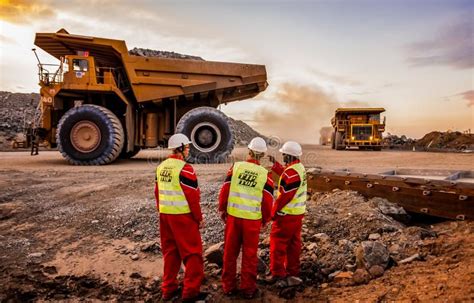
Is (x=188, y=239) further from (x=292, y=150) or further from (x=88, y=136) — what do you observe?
(x=88, y=136)

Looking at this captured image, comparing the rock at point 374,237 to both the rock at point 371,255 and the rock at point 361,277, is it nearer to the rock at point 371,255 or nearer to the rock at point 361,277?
the rock at point 371,255

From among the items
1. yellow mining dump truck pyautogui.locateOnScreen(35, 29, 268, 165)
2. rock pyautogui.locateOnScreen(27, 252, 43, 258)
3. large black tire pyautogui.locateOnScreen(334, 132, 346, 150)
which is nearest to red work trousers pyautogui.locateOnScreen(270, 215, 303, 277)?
rock pyautogui.locateOnScreen(27, 252, 43, 258)

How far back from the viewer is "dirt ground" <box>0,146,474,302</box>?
3408 millimetres

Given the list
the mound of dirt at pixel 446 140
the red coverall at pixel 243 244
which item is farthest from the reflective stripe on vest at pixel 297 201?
the mound of dirt at pixel 446 140

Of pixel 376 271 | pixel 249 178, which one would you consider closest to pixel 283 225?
pixel 249 178

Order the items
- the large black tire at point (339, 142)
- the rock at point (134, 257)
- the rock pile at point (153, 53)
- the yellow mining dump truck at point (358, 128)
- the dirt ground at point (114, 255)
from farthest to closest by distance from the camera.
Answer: the large black tire at point (339, 142) → the yellow mining dump truck at point (358, 128) → the rock pile at point (153, 53) → the rock at point (134, 257) → the dirt ground at point (114, 255)

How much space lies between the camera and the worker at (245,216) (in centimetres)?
359

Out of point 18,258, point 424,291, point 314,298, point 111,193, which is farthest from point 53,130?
point 424,291

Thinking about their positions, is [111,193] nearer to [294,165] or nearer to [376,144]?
[294,165]

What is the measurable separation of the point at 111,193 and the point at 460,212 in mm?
5792

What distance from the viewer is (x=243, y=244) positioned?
3643mm

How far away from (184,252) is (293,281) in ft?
3.87

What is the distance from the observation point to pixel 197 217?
140 inches

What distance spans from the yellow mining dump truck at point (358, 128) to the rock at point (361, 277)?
743 inches
